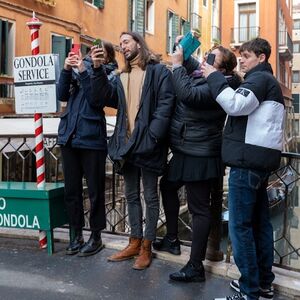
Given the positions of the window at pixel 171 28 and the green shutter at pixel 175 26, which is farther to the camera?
the green shutter at pixel 175 26

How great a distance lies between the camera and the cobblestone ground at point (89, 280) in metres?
3.91

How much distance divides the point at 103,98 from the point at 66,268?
56.2 inches

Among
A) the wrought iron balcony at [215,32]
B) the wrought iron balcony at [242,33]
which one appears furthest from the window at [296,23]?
the wrought iron balcony at [215,32]

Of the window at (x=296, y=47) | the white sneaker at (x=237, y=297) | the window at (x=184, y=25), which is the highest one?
the window at (x=296, y=47)

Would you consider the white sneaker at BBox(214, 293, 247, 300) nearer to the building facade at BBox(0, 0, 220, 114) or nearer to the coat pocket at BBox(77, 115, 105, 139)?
the coat pocket at BBox(77, 115, 105, 139)

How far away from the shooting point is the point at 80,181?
473 cm

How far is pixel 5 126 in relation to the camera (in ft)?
29.7

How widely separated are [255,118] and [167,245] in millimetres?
1667

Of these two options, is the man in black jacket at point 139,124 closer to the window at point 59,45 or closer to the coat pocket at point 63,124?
the coat pocket at point 63,124

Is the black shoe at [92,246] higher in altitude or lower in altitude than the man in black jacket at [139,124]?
lower

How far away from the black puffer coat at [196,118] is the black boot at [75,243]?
1.31m

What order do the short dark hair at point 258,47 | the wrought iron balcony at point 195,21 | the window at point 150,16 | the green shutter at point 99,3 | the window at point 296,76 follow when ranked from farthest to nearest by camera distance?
1. the window at point 296,76
2. the wrought iron balcony at point 195,21
3. the window at point 150,16
4. the green shutter at point 99,3
5. the short dark hair at point 258,47

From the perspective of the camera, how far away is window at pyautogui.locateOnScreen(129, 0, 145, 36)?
19.8 metres

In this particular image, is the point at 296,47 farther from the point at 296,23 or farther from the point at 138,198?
the point at 138,198
